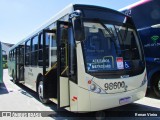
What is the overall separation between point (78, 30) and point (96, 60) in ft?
2.80

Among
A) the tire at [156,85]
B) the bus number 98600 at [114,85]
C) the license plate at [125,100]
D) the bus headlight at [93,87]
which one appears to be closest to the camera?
the bus headlight at [93,87]

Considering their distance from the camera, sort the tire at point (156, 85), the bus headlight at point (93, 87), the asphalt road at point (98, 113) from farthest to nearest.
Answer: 1. the tire at point (156, 85)
2. the asphalt road at point (98, 113)
3. the bus headlight at point (93, 87)

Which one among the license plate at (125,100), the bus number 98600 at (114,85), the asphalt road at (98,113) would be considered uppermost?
the bus number 98600 at (114,85)

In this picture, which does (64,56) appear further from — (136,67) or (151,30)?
(151,30)

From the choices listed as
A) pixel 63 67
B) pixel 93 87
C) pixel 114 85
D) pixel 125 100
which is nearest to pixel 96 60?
pixel 93 87

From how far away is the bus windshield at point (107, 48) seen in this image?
567cm

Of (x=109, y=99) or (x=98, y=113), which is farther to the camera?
(x=98, y=113)

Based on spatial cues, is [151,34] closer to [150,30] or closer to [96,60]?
[150,30]

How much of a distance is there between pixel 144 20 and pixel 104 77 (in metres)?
4.49

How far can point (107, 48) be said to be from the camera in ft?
19.4

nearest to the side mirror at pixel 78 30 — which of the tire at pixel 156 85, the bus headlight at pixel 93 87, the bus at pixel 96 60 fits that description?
the bus at pixel 96 60

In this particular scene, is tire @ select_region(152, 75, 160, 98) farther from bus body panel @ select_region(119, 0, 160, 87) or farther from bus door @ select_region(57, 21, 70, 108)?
bus door @ select_region(57, 21, 70, 108)

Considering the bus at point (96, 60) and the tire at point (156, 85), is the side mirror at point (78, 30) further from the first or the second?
the tire at point (156, 85)

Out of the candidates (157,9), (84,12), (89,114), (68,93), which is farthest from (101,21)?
(157,9)
